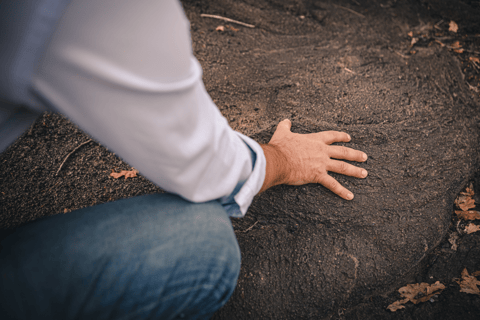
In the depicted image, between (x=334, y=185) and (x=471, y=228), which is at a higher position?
(x=334, y=185)

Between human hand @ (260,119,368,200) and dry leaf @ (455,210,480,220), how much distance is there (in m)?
0.79

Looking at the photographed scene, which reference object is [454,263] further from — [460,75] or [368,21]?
[368,21]

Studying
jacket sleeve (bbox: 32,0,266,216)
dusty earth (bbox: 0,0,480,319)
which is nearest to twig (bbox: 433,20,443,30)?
dusty earth (bbox: 0,0,480,319)

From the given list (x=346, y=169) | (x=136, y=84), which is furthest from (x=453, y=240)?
(x=136, y=84)

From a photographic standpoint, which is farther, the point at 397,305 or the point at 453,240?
the point at 453,240

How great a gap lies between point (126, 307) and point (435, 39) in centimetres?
312

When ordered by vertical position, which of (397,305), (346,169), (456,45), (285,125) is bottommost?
(397,305)

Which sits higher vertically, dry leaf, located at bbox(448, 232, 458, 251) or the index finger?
the index finger

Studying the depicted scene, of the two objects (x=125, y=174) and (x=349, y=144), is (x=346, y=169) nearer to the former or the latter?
(x=349, y=144)

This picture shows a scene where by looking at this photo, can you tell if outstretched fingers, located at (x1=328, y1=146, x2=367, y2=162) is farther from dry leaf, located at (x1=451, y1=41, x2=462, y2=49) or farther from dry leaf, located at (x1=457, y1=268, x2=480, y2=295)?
dry leaf, located at (x1=451, y1=41, x2=462, y2=49)

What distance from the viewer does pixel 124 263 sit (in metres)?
0.96

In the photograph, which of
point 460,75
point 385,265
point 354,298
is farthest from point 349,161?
point 460,75

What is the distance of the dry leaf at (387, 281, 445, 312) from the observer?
1628 mm

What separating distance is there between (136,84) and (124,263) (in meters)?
0.71
